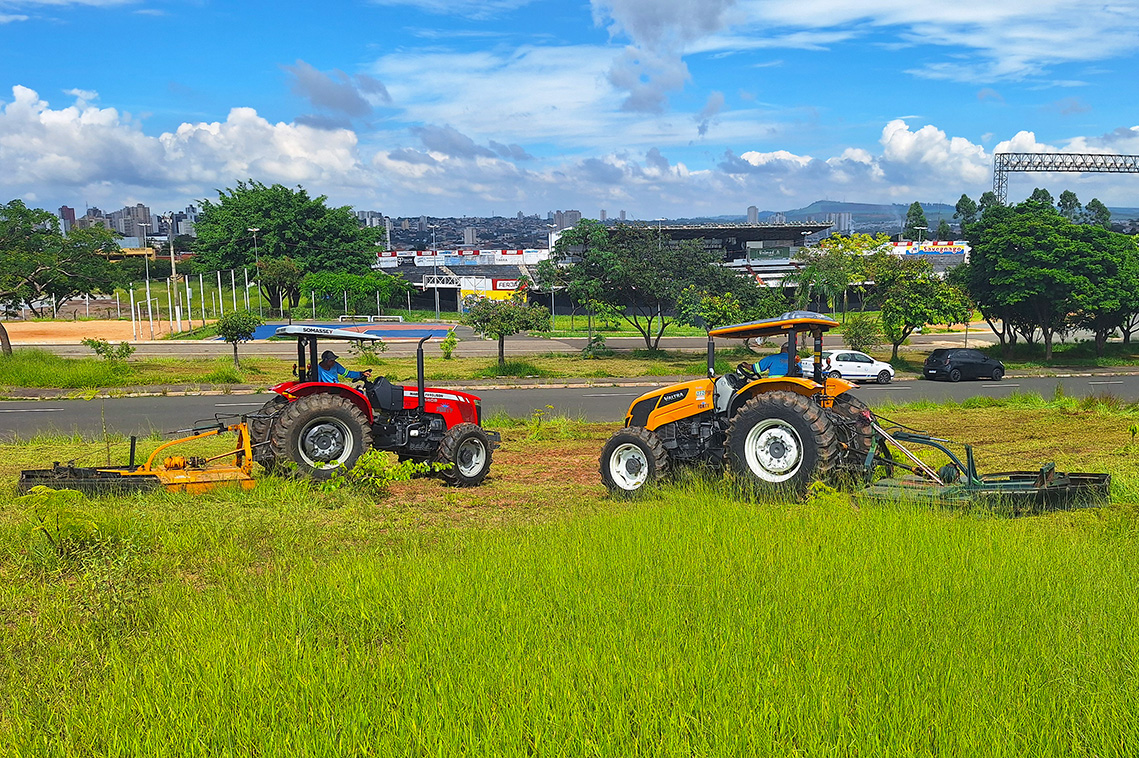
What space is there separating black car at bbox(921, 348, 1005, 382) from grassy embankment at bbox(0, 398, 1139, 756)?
85.4 feet

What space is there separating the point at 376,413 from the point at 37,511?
4.81 metres

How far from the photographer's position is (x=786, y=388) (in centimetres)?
935

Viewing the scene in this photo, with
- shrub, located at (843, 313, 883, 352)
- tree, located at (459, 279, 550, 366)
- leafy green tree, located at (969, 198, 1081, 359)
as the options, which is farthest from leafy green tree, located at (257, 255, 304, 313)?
leafy green tree, located at (969, 198, 1081, 359)

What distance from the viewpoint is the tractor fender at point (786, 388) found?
9.27 meters

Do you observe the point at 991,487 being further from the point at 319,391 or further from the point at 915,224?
the point at 915,224

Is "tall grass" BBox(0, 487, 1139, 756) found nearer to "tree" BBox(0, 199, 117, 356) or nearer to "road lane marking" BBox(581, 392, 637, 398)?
"road lane marking" BBox(581, 392, 637, 398)

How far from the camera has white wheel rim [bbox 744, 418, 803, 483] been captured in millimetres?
8984

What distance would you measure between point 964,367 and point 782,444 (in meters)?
25.9

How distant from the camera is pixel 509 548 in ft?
21.4

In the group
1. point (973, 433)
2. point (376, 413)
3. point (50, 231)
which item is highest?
point (50, 231)

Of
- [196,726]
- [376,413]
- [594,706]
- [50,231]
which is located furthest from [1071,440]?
[50,231]

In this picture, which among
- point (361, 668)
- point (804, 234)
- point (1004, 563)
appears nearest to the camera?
point (361, 668)

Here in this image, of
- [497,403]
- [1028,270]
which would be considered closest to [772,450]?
[497,403]

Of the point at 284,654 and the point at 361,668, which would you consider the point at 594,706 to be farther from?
the point at 284,654
